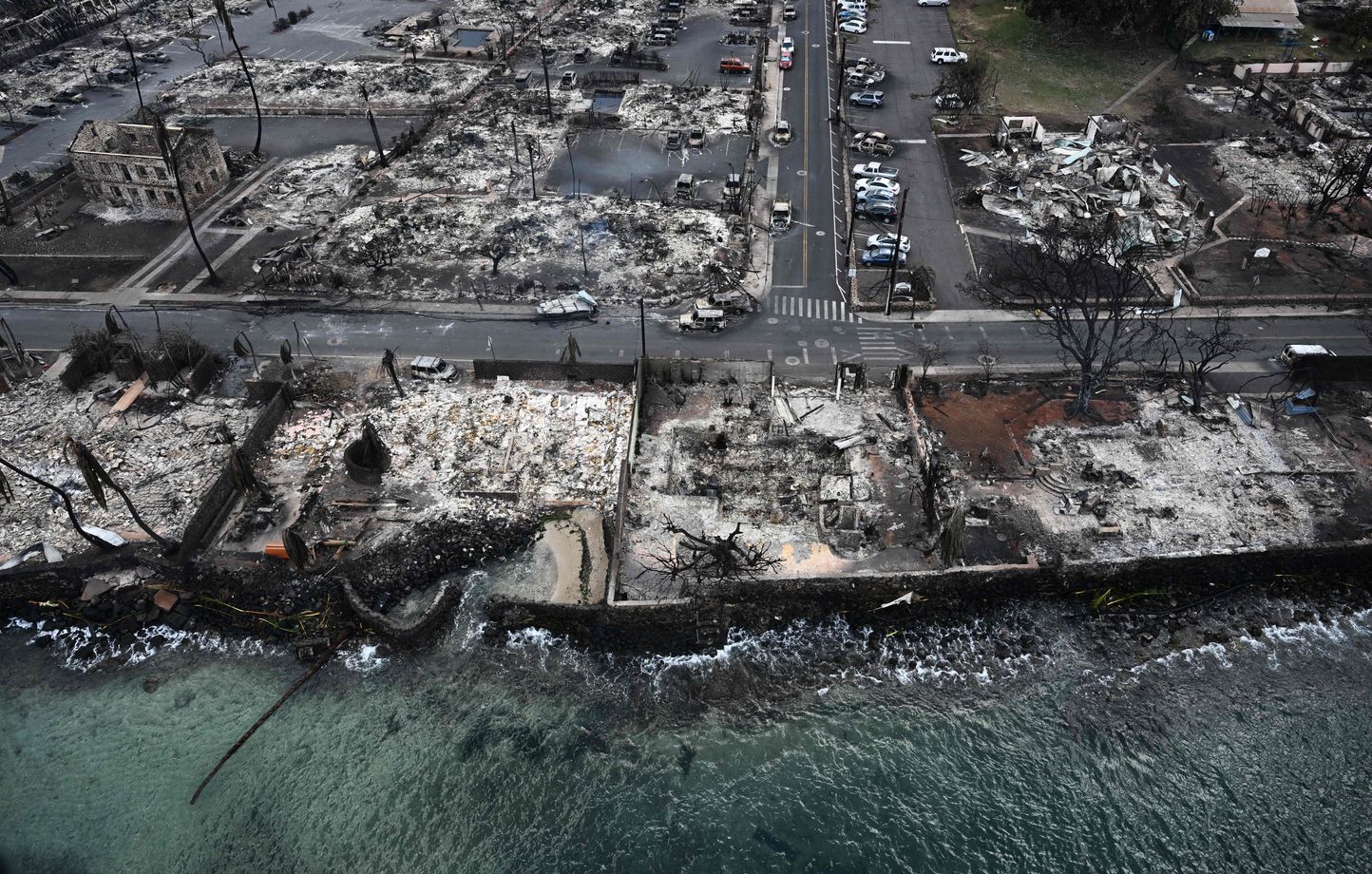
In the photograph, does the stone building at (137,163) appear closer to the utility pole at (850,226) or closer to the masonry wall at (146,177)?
the masonry wall at (146,177)

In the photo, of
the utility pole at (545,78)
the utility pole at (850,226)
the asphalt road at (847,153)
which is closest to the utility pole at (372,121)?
the utility pole at (545,78)

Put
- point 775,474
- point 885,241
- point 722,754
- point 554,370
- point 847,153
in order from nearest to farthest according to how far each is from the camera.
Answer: point 722,754
point 775,474
point 554,370
point 885,241
point 847,153

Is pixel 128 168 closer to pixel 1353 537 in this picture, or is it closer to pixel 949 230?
pixel 949 230

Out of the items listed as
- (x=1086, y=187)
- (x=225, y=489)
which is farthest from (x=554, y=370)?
(x=1086, y=187)

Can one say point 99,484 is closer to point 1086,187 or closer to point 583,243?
point 583,243

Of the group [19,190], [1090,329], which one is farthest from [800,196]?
[19,190]
